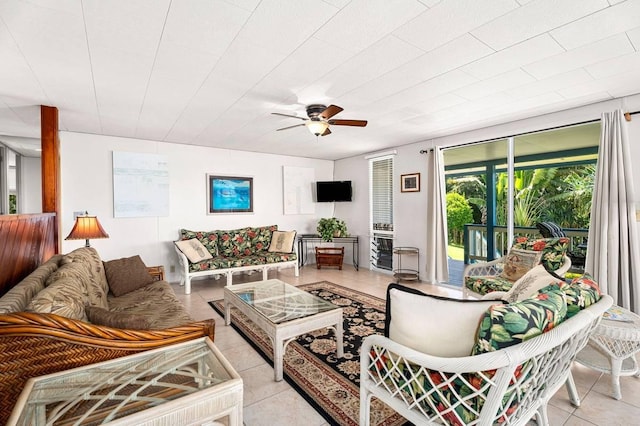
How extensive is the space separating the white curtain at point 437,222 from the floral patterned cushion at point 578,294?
3.32 metres

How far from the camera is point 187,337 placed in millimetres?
1425

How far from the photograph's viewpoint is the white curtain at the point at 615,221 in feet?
9.41

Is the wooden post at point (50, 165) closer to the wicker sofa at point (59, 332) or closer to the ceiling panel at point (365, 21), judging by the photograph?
the wicker sofa at point (59, 332)

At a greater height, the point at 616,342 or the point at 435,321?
the point at 435,321

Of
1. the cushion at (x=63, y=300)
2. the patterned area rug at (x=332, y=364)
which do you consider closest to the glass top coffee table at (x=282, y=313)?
the patterned area rug at (x=332, y=364)

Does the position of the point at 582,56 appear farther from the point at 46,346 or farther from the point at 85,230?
the point at 85,230

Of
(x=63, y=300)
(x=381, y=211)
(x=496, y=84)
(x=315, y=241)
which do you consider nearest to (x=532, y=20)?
(x=496, y=84)

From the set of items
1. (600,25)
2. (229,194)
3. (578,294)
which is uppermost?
(600,25)

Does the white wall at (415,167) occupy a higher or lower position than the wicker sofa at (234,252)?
higher

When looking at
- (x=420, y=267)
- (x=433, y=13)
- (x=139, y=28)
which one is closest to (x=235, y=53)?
(x=139, y=28)

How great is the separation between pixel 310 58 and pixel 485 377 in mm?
2130

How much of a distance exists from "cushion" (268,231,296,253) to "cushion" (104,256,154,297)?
2453 millimetres

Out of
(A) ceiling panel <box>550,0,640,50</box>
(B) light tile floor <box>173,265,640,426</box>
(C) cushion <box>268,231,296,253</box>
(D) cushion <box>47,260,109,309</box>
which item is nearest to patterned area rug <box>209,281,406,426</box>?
(B) light tile floor <box>173,265,640,426</box>

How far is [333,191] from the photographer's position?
639 cm
